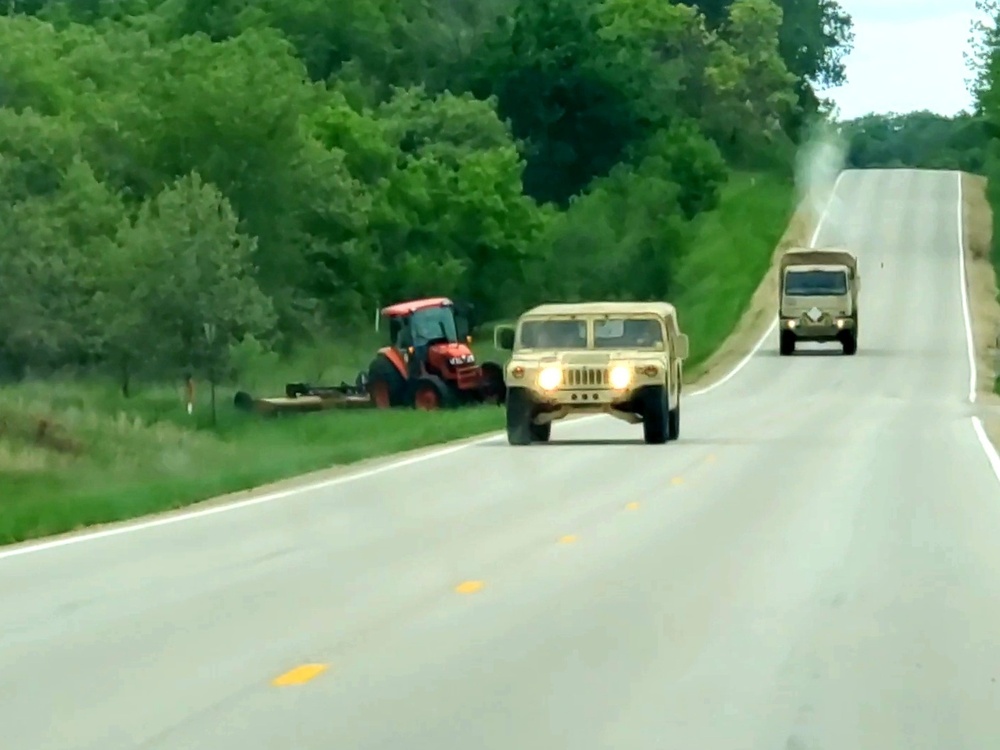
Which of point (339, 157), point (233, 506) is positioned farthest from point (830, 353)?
point (233, 506)

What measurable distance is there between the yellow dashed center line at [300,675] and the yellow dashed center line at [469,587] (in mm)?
3457

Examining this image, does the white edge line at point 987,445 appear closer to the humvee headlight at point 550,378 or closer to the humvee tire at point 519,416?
the humvee headlight at point 550,378

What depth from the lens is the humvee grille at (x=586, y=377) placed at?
33000 mm

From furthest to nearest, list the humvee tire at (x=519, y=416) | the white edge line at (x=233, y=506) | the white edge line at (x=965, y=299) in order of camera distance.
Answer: the white edge line at (x=965, y=299)
the humvee tire at (x=519, y=416)
the white edge line at (x=233, y=506)

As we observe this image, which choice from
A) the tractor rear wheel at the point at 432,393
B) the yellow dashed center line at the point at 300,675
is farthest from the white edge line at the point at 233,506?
the tractor rear wheel at the point at 432,393

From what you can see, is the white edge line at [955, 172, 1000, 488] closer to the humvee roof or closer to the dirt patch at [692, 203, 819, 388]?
the humvee roof

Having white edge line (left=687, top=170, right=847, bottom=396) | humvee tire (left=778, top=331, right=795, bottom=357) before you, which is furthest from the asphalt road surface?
humvee tire (left=778, top=331, right=795, bottom=357)

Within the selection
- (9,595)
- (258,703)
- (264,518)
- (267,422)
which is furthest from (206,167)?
(258,703)

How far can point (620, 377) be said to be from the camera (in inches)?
1302

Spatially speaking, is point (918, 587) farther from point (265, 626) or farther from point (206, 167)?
point (206, 167)

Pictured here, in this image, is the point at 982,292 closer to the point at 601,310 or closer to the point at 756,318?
the point at 756,318

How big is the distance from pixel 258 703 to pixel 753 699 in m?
2.32

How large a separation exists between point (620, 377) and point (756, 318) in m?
47.5

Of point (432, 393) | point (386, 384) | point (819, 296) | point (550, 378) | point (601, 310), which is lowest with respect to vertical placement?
point (432, 393)
